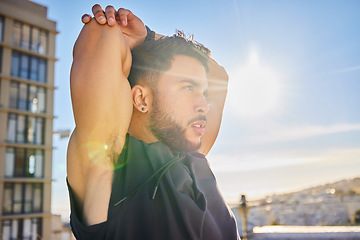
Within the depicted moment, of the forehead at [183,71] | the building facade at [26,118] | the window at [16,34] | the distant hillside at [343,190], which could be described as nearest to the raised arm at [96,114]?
the forehead at [183,71]

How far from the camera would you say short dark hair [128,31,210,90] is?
1396mm

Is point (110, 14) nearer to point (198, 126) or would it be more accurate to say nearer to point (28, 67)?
point (198, 126)

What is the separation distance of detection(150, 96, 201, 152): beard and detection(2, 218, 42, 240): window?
19208mm

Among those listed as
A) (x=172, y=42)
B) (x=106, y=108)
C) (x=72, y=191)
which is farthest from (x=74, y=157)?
(x=172, y=42)

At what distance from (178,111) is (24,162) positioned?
19.8m

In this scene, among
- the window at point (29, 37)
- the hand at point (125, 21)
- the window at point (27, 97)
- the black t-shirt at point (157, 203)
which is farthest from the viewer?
the window at point (29, 37)

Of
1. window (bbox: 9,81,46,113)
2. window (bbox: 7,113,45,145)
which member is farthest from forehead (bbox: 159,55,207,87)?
window (bbox: 9,81,46,113)

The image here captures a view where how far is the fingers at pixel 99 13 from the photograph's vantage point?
119 centimetres

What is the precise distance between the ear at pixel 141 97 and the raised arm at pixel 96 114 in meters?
0.12

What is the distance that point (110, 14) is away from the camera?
1.21 meters

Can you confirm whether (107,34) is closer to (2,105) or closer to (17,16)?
(2,105)

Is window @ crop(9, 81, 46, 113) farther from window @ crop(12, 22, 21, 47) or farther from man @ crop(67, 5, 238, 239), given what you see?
man @ crop(67, 5, 238, 239)

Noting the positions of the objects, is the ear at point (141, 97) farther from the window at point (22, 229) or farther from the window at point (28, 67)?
the window at point (28, 67)

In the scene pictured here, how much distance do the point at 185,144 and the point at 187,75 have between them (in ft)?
1.09
